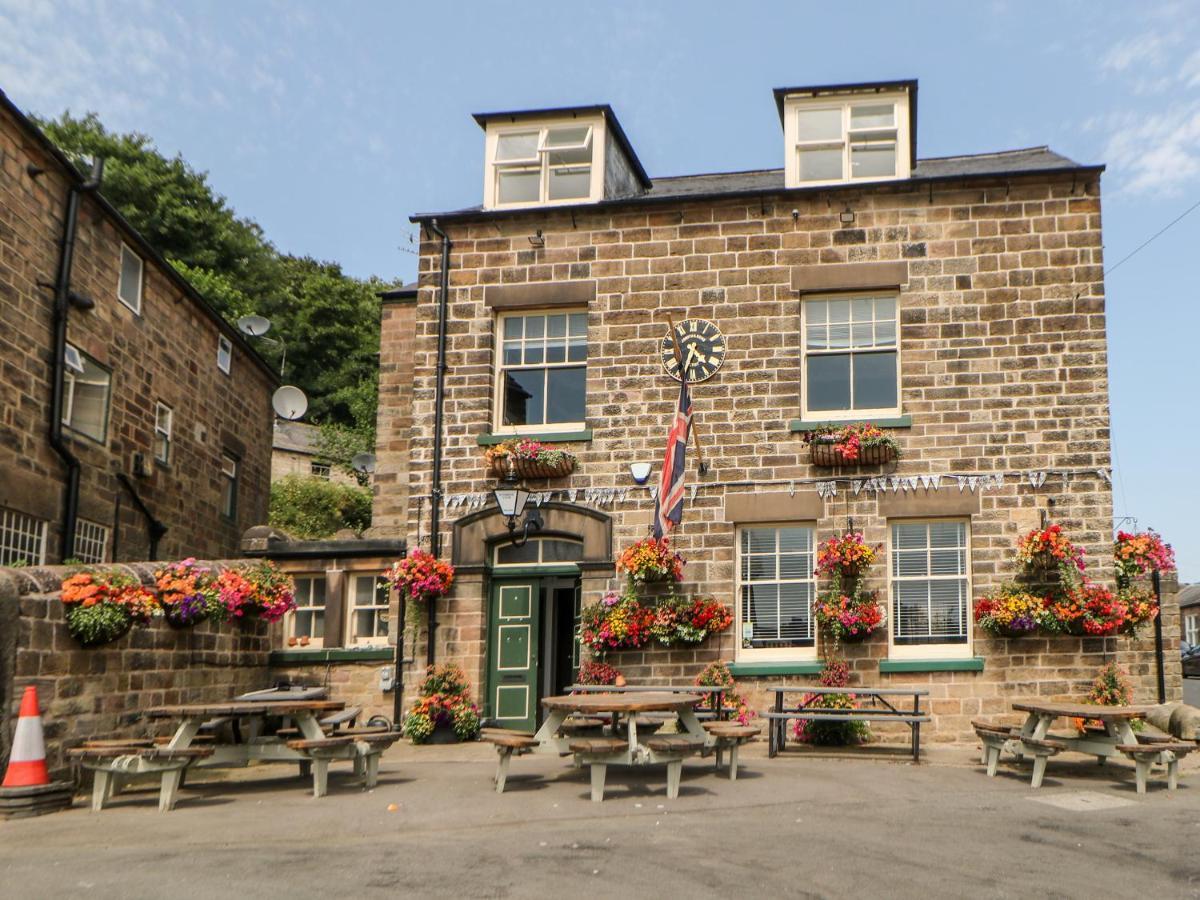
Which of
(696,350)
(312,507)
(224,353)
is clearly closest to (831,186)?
(696,350)

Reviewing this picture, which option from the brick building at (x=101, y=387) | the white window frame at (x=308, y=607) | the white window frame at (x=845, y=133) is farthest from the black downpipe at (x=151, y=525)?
the white window frame at (x=845, y=133)

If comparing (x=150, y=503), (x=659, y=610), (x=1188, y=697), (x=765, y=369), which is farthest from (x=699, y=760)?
(x=1188, y=697)

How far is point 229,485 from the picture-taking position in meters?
22.4

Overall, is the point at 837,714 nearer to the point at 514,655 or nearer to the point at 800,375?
the point at 800,375

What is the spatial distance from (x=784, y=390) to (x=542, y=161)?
4.64 m

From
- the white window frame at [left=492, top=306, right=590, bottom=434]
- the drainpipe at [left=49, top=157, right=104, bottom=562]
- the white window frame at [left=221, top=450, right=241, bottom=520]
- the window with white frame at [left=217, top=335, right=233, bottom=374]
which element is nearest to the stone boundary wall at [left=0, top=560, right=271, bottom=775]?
the drainpipe at [left=49, top=157, right=104, bottom=562]

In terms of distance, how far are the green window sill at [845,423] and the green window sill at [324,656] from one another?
234 inches

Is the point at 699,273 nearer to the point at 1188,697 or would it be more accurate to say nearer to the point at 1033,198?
the point at 1033,198

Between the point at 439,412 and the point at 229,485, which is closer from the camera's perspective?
the point at 439,412

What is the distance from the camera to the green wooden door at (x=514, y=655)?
616 inches

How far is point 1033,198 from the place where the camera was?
602 inches

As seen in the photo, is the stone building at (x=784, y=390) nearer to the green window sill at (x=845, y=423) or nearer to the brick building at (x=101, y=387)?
the green window sill at (x=845, y=423)

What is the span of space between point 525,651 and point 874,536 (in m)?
4.54

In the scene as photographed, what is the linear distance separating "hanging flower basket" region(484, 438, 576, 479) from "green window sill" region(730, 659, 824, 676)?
321cm
